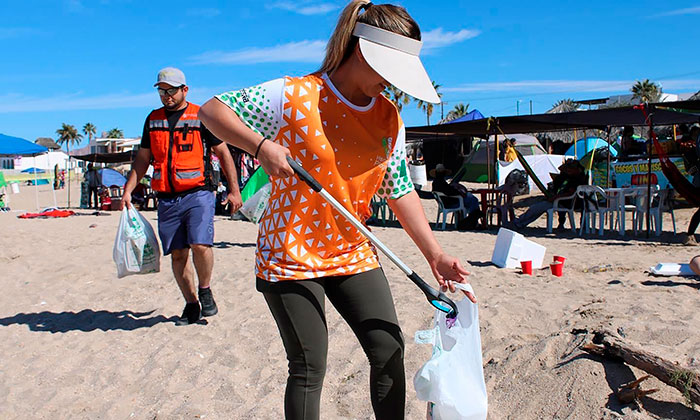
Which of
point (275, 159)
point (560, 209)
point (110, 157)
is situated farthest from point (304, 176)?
point (110, 157)

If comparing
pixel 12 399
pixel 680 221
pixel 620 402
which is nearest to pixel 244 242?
pixel 12 399

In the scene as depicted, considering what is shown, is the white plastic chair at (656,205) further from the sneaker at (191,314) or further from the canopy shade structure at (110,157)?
the canopy shade structure at (110,157)

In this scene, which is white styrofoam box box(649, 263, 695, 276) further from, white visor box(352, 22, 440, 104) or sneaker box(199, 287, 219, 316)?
white visor box(352, 22, 440, 104)

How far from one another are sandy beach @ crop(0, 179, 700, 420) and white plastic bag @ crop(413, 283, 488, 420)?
88 cm

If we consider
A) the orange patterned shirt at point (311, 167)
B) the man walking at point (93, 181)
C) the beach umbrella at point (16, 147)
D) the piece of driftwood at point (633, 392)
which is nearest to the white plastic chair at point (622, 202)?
the piece of driftwood at point (633, 392)

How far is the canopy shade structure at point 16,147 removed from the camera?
13.8m

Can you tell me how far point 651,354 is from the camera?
9.21ft

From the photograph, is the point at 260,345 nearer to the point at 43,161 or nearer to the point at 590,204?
the point at 590,204

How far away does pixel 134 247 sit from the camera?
4598 millimetres

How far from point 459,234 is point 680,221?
4505 millimetres

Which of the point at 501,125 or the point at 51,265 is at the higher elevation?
the point at 501,125

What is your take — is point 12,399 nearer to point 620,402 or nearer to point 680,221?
point 620,402

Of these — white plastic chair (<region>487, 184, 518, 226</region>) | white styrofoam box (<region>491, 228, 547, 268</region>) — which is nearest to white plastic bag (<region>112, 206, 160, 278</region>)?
white styrofoam box (<region>491, 228, 547, 268</region>)

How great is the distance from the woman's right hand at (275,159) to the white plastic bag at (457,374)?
0.76 meters
